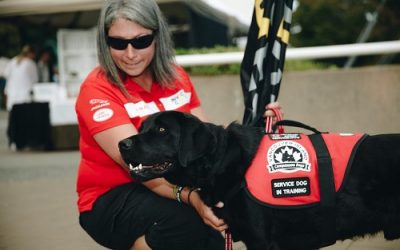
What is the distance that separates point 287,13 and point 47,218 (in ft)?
10.4

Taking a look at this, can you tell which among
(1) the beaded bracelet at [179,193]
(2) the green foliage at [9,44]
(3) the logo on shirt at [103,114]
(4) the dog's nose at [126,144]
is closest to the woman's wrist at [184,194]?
(1) the beaded bracelet at [179,193]

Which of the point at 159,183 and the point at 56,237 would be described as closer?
the point at 159,183

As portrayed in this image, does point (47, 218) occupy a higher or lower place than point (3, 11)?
lower

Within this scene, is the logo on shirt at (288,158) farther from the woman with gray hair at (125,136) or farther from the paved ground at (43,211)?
the paved ground at (43,211)

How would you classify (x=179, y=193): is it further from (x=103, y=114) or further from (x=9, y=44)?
(x=9, y=44)

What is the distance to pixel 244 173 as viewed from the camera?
3279mm

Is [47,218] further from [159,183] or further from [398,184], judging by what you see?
[398,184]

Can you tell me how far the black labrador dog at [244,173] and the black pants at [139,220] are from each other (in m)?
0.51

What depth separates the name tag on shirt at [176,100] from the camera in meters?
3.94

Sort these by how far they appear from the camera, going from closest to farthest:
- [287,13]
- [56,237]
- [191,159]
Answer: [191,159] → [287,13] → [56,237]

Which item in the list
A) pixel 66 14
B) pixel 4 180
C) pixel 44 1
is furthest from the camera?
pixel 66 14

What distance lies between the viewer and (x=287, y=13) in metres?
4.06

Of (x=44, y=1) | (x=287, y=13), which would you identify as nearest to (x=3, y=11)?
(x=44, y=1)

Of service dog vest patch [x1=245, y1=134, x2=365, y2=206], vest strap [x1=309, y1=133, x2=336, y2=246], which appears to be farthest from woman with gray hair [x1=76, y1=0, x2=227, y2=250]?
vest strap [x1=309, y1=133, x2=336, y2=246]
